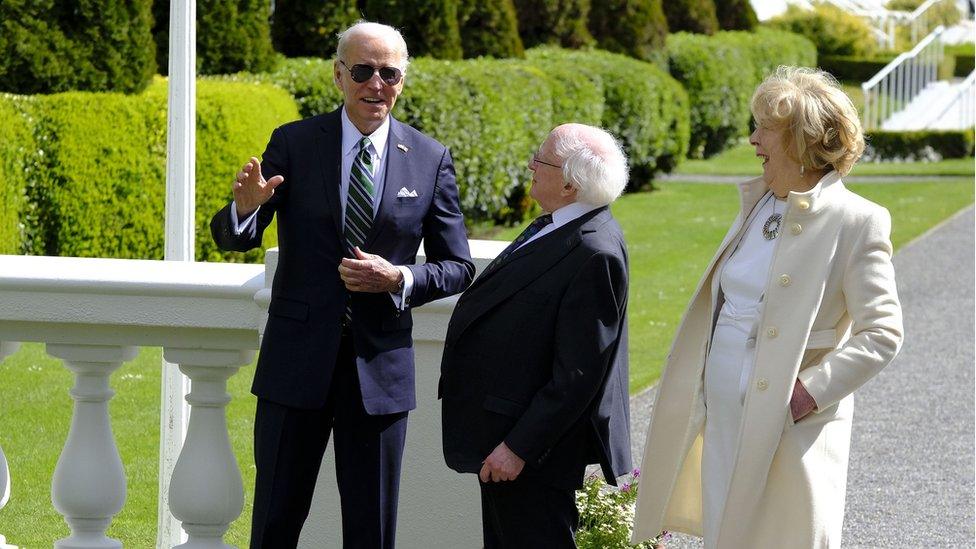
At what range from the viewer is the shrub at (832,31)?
151 feet

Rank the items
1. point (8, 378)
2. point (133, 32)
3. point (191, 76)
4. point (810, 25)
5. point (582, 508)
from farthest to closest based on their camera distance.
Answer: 1. point (810, 25)
2. point (133, 32)
3. point (8, 378)
4. point (191, 76)
5. point (582, 508)

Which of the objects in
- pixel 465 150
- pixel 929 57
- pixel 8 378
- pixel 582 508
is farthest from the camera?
pixel 929 57

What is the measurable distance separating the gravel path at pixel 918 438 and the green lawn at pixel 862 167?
1211 cm

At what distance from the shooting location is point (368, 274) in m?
3.29

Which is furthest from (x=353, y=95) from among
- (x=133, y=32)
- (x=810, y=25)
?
(x=810, y=25)

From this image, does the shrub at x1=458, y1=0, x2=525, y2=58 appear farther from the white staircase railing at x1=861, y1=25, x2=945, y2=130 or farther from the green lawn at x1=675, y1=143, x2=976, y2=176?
the white staircase railing at x1=861, y1=25, x2=945, y2=130

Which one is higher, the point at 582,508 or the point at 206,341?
the point at 206,341

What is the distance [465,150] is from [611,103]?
5.47 metres

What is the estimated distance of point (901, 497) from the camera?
625cm

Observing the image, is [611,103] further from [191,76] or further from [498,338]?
[498,338]

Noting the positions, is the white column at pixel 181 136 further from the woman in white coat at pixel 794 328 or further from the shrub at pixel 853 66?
the shrub at pixel 853 66

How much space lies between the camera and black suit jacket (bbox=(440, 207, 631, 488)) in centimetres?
322

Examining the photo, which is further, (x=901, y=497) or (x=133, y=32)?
(x=133, y=32)

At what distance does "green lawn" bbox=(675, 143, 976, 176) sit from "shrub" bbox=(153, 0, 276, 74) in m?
12.6
